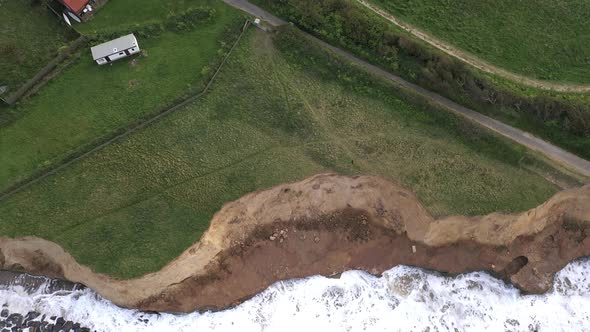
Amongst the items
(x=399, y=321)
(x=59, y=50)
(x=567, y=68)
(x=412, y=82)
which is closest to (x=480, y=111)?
(x=412, y=82)

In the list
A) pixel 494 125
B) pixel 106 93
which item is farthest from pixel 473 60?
pixel 106 93

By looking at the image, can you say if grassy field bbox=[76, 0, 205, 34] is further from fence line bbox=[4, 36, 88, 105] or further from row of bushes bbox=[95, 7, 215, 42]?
fence line bbox=[4, 36, 88, 105]

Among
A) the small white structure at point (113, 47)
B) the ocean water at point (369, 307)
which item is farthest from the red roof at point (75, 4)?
the ocean water at point (369, 307)

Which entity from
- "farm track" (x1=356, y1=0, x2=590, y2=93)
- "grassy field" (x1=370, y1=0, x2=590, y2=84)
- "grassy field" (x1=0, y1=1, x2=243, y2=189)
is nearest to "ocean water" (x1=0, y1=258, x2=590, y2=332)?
"grassy field" (x1=0, y1=1, x2=243, y2=189)

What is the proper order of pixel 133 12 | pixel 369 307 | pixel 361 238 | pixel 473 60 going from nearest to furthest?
pixel 369 307
pixel 361 238
pixel 473 60
pixel 133 12

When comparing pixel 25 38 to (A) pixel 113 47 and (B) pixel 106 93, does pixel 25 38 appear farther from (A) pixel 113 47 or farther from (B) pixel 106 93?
(B) pixel 106 93

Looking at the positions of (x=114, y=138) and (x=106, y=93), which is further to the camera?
(x=106, y=93)

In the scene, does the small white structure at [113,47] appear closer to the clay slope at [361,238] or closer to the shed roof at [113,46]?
the shed roof at [113,46]

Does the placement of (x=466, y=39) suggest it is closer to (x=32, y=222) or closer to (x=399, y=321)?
(x=399, y=321)
